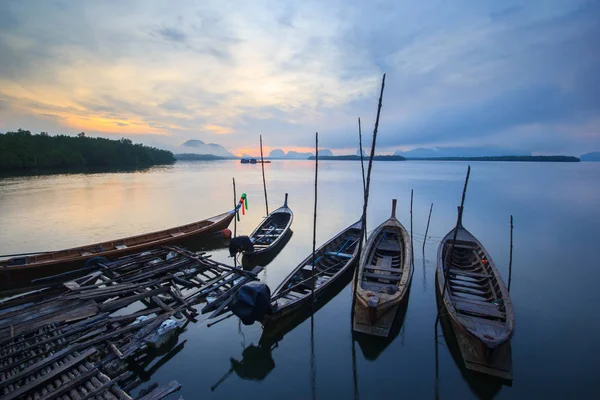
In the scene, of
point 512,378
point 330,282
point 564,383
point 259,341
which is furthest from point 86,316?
point 564,383

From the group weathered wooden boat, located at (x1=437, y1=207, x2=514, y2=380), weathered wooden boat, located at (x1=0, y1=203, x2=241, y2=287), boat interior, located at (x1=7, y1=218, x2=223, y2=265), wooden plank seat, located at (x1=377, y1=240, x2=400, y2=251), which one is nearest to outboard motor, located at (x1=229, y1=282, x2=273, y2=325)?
weathered wooden boat, located at (x1=437, y1=207, x2=514, y2=380)

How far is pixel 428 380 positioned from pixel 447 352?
1.35m

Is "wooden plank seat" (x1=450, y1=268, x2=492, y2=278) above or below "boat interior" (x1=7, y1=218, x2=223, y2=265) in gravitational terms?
below

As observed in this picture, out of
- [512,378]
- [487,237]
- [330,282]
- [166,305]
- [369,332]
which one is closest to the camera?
[512,378]

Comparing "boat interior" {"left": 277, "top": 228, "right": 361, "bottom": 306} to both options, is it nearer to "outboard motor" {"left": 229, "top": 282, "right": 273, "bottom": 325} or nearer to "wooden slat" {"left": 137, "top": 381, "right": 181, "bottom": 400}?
"outboard motor" {"left": 229, "top": 282, "right": 273, "bottom": 325}

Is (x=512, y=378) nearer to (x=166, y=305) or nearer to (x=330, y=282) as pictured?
(x=330, y=282)

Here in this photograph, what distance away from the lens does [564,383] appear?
739cm

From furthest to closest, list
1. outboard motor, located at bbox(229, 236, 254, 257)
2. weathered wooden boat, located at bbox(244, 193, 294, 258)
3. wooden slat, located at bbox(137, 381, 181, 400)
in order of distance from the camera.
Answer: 1. weathered wooden boat, located at bbox(244, 193, 294, 258)
2. outboard motor, located at bbox(229, 236, 254, 257)
3. wooden slat, located at bbox(137, 381, 181, 400)

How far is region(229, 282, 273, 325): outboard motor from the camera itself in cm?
773

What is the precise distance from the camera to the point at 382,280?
11.2m

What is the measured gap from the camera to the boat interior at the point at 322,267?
397 inches

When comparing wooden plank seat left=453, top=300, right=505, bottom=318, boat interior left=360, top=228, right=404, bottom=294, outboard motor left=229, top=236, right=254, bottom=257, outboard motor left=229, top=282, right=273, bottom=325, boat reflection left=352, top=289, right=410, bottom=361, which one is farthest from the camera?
outboard motor left=229, top=236, right=254, bottom=257

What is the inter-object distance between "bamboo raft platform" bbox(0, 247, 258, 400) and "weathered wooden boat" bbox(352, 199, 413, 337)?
427 centimetres

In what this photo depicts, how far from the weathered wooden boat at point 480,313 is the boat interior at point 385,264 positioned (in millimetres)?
1654
